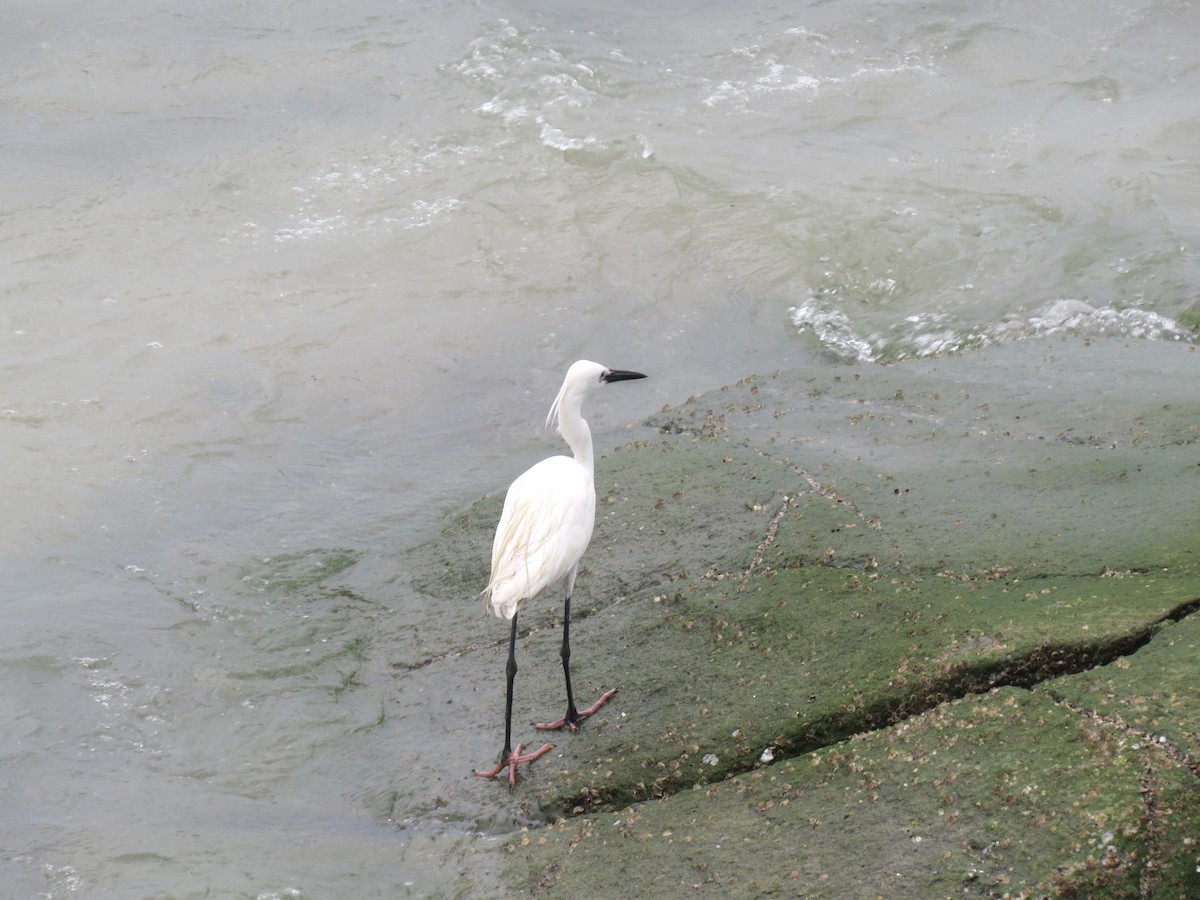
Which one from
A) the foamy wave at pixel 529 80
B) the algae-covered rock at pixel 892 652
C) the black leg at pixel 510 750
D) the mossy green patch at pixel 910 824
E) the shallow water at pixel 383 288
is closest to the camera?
the mossy green patch at pixel 910 824

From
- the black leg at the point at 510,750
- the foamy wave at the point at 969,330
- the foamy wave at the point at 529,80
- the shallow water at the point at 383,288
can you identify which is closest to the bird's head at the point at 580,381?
the black leg at the point at 510,750

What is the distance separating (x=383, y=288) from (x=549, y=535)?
236 inches

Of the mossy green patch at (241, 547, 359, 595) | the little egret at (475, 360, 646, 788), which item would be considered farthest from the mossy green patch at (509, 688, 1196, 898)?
the mossy green patch at (241, 547, 359, 595)

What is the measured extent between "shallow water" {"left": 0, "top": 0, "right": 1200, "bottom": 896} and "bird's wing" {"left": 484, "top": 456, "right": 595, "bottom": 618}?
31.0 inches

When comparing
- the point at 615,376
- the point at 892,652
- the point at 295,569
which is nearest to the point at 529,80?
the point at 295,569

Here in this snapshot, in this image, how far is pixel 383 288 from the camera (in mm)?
10906

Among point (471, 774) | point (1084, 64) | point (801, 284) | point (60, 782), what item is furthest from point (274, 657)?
A: point (1084, 64)

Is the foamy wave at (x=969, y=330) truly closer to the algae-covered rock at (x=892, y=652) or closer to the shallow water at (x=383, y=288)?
the shallow water at (x=383, y=288)

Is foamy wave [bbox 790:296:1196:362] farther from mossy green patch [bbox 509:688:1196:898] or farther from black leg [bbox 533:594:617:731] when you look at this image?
mossy green patch [bbox 509:688:1196:898]

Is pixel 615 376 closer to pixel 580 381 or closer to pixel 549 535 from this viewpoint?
pixel 580 381

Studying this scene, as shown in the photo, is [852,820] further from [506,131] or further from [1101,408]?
[506,131]

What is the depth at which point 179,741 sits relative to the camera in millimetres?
5977

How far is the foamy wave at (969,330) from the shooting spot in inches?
342

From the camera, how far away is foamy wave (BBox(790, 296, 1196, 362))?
868 cm
